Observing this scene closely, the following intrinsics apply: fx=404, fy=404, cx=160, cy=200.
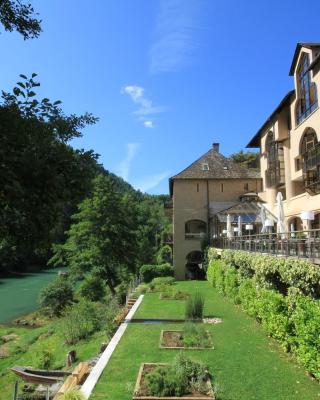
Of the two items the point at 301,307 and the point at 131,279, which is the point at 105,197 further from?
the point at 301,307

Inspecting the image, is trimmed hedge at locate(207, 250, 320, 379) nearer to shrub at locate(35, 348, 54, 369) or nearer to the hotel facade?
the hotel facade

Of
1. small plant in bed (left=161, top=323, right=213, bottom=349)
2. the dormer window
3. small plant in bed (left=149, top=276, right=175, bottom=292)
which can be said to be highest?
the dormer window

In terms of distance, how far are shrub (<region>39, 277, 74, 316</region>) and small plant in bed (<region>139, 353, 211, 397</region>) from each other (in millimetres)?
22755

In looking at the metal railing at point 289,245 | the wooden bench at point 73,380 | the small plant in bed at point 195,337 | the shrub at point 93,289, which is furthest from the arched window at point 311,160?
the wooden bench at point 73,380

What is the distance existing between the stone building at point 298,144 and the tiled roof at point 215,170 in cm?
741

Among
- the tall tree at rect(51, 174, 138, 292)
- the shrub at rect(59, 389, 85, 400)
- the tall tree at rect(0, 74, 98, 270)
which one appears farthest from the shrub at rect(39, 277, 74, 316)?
the tall tree at rect(0, 74, 98, 270)

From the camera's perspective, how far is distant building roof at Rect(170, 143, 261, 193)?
42688mm

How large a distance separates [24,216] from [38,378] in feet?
40.1

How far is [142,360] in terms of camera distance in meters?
11.6

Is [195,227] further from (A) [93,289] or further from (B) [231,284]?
(B) [231,284]

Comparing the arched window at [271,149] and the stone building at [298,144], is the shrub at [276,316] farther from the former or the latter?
the arched window at [271,149]

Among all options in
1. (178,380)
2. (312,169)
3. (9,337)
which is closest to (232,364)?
(178,380)

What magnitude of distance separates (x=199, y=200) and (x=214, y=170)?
12.7ft

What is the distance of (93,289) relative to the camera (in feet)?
101
